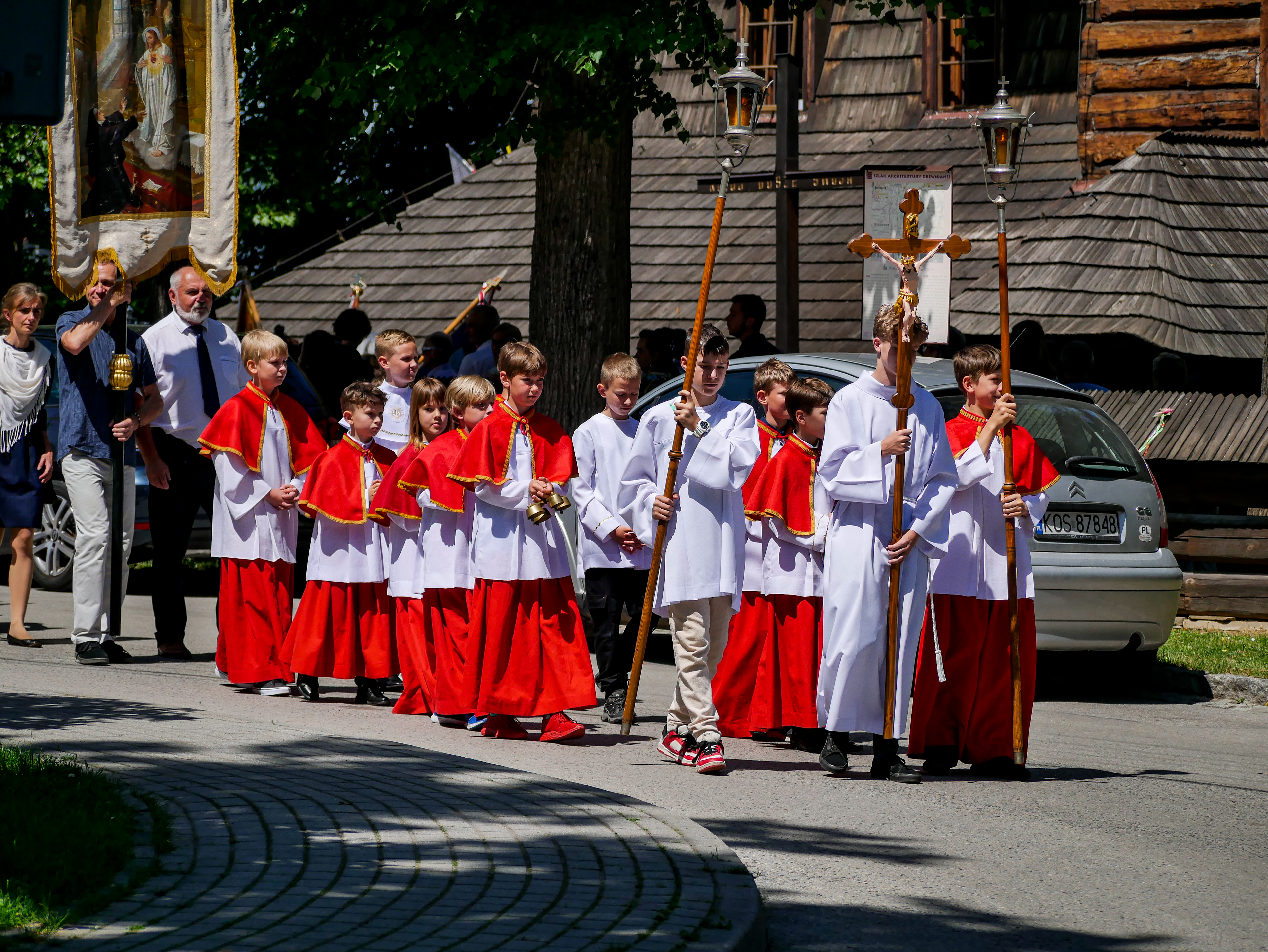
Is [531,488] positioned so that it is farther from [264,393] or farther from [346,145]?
[346,145]

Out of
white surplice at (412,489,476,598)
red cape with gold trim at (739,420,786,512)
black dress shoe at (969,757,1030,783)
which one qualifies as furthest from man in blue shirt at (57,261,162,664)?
black dress shoe at (969,757,1030,783)

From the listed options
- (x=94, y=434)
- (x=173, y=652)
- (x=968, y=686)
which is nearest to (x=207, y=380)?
(x=94, y=434)

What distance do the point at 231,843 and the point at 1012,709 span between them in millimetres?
3711

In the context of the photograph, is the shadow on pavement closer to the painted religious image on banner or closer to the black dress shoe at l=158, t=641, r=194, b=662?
the black dress shoe at l=158, t=641, r=194, b=662

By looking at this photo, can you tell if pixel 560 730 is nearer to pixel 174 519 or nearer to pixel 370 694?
pixel 370 694

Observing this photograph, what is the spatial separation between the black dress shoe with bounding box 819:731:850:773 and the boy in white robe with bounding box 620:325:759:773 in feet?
1.47

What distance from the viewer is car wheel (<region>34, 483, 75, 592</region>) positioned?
44.4ft

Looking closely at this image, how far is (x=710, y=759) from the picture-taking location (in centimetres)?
754

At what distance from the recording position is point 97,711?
788 centimetres

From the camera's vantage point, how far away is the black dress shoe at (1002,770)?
770 centimetres

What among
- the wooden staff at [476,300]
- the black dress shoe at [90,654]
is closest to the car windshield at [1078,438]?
the black dress shoe at [90,654]

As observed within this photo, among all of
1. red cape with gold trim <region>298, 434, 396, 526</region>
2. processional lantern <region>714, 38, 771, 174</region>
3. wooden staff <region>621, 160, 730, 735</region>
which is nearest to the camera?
wooden staff <region>621, 160, 730, 735</region>

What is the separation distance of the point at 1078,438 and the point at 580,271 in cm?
393

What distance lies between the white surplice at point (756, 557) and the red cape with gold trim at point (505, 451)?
895 mm
